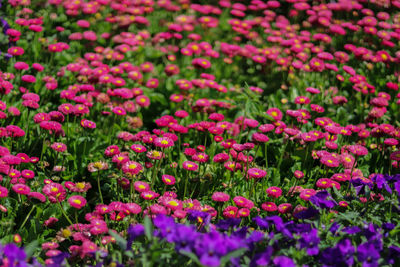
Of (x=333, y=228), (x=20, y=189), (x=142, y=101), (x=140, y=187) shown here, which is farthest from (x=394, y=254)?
(x=142, y=101)

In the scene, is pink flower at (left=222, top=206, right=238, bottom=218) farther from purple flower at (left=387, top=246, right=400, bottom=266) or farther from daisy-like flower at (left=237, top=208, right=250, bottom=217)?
purple flower at (left=387, top=246, right=400, bottom=266)

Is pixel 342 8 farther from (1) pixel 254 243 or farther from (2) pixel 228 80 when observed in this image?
(1) pixel 254 243

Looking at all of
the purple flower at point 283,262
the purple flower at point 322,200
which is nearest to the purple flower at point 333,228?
the purple flower at point 322,200

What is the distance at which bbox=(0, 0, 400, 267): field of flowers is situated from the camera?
217 cm

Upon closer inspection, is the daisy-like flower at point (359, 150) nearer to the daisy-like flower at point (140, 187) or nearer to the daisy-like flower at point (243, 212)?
the daisy-like flower at point (243, 212)

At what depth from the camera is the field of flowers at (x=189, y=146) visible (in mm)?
2170

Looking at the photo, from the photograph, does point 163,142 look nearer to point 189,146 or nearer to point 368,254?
point 189,146

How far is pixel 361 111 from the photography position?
443 cm

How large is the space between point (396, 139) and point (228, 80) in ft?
6.93

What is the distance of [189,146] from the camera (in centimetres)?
391

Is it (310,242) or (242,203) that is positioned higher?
(310,242)

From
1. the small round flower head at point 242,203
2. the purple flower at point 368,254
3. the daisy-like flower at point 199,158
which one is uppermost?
the purple flower at point 368,254

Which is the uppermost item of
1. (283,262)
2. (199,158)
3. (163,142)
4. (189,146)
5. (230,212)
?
(283,262)

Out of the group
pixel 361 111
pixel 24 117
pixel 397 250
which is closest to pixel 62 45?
pixel 24 117
